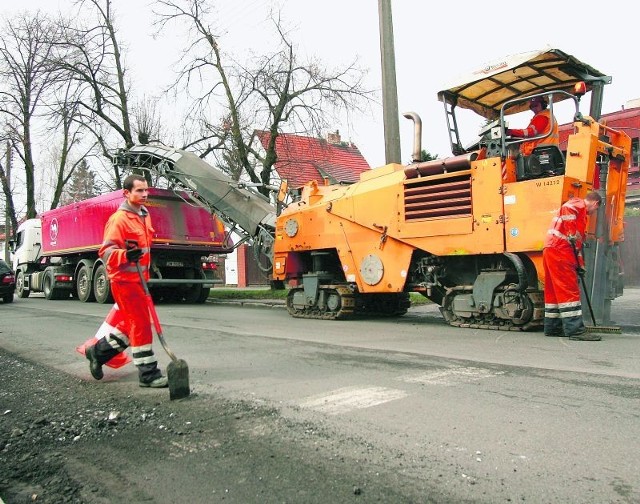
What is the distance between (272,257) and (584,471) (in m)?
9.30

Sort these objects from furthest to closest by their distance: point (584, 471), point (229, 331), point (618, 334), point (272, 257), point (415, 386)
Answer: point (272, 257) < point (229, 331) < point (618, 334) < point (415, 386) < point (584, 471)

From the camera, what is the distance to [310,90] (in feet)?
53.7

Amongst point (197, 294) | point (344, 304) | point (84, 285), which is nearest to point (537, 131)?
point (344, 304)

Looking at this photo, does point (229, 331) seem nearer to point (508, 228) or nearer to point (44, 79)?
point (508, 228)

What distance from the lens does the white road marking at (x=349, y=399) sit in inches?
167

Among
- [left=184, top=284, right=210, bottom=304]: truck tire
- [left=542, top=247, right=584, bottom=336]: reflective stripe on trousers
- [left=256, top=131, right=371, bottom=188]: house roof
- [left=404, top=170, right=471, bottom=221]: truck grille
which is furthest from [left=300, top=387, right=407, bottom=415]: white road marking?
[left=184, top=284, right=210, bottom=304]: truck tire

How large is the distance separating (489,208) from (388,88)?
225 inches

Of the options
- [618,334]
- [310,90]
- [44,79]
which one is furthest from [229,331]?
→ [44,79]

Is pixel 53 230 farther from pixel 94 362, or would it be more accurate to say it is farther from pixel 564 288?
pixel 564 288

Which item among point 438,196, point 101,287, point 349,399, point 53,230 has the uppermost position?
point 53,230

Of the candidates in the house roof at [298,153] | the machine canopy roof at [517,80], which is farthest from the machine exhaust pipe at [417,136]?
the house roof at [298,153]

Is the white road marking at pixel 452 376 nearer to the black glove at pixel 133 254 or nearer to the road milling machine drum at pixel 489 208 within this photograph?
the black glove at pixel 133 254

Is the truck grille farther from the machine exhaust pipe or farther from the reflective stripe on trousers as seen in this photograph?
the reflective stripe on trousers

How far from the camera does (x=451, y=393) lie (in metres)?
4.60
